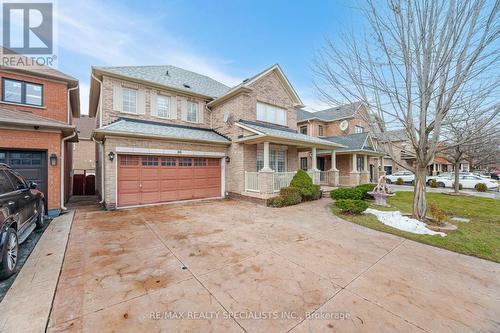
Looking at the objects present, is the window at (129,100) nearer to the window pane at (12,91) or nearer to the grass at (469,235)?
the window pane at (12,91)

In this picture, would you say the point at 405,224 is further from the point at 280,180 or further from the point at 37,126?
the point at 37,126

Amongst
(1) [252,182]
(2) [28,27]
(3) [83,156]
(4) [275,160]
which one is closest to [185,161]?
(1) [252,182]

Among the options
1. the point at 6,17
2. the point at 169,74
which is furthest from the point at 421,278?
the point at 6,17

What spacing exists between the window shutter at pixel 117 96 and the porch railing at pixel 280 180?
28.6 ft

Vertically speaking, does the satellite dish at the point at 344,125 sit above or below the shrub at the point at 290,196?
above

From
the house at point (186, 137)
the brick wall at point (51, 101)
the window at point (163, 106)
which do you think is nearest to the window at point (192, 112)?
the house at point (186, 137)

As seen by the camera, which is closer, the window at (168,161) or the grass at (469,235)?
the grass at (469,235)

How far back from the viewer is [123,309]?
8.98 ft

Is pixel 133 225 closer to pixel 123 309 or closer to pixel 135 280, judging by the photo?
pixel 135 280

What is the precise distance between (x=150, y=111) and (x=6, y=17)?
255 inches

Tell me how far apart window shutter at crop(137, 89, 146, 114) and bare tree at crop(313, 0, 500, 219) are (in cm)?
881

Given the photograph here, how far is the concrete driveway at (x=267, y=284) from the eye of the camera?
255cm

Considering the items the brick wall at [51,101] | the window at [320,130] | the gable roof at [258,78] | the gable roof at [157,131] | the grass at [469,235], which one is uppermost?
the gable roof at [258,78]

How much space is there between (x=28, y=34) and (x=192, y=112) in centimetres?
794
